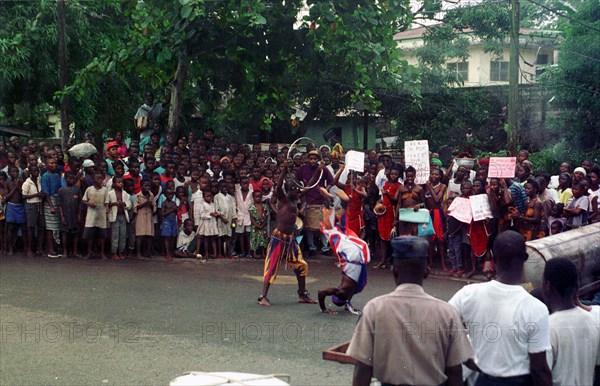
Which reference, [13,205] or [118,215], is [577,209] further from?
[13,205]

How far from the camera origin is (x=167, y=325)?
849cm

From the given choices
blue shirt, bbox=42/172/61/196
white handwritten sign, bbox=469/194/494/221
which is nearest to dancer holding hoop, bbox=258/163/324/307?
white handwritten sign, bbox=469/194/494/221

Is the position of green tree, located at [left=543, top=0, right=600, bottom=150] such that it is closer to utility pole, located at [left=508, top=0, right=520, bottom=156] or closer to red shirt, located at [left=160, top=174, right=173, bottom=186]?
utility pole, located at [left=508, top=0, right=520, bottom=156]

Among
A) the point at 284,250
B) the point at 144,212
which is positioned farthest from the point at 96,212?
the point at 284,250

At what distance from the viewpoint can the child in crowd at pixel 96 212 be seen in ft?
42.2

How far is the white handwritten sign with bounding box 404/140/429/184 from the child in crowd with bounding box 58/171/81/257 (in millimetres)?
5653

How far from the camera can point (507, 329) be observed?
157 inches

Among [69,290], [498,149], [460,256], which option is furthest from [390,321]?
[498,149]

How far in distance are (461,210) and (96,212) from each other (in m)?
6.05

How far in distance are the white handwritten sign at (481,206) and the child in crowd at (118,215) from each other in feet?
18.9

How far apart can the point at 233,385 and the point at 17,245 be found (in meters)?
11.0

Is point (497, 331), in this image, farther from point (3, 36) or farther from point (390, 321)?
point (3, 36)

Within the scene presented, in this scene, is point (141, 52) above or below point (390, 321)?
above

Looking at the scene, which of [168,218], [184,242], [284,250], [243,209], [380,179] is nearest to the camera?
[284,250]
